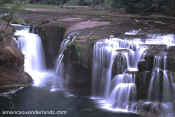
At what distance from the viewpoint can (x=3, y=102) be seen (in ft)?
42.4

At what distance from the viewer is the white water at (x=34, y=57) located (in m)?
16.6

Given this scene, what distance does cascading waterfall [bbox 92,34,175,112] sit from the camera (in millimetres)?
12469

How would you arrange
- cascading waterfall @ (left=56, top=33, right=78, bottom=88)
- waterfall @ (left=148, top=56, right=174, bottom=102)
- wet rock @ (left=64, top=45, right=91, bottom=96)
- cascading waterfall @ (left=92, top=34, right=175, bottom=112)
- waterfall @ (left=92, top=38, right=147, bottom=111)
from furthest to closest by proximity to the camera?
cascading waterfall @ (left=56, top=33, right=78, bottom=88)
wet rock @ (left=64, top=45, right=91, bottom=96)
waterfall @ (left=92, top=38, right=147, bottom=111)
cascading waterfall @ (left=92, top=34, right=175, bottom=112)
waterfall @ (left=148, top=56, right=174, bottom=102)

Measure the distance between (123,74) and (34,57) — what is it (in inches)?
234

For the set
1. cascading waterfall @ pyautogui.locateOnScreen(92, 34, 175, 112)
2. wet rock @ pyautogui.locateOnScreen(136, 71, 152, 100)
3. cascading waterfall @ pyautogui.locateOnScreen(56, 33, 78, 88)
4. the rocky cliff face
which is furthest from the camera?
cascading waterfall @ pyautogui.locateOnScreen(56, 33, 78, 88)

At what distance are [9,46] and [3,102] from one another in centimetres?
298

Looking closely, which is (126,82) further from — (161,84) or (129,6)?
(129,6)

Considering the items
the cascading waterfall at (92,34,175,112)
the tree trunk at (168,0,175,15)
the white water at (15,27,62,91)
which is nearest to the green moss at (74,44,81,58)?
the cascading waterfall at (92,34,175,112)

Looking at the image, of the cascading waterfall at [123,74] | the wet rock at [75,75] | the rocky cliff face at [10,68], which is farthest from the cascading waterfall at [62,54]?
the cascading waterfall at [123,74]

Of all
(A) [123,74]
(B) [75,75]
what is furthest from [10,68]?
(A) [123,74]

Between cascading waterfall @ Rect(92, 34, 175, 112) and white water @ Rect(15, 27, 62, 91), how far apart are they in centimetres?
317

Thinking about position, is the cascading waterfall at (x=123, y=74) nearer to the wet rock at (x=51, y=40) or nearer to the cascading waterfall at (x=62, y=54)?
the cascading waterfall at (x=62, y=54)

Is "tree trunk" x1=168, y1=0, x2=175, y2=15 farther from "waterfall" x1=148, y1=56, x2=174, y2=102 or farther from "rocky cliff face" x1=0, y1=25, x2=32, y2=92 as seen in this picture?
"rocky cliff face" x1=0, y1=25, x2=32, y2=92

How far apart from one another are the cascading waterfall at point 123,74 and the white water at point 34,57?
317 centimetres
